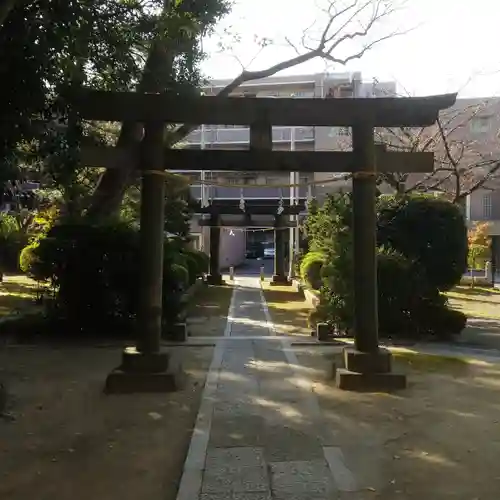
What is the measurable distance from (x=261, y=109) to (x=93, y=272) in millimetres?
5334

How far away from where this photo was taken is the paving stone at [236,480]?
4016 mm

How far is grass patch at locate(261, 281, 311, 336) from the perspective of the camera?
1275 centimetres

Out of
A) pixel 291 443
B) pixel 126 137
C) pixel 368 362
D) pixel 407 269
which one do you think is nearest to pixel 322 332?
pixel 407 269

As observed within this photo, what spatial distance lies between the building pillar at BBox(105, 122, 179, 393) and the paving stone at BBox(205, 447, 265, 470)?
2.13 m

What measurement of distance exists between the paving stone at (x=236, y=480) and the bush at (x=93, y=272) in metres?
6.85

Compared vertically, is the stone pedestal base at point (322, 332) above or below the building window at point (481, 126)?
below

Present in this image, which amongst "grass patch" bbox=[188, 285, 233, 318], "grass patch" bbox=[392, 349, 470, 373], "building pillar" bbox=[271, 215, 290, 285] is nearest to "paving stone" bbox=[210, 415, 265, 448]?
"grass patch" bbox=[392, 349, 470, 373]

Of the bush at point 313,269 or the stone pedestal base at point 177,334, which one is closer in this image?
the stone pedestal base at point 177,334

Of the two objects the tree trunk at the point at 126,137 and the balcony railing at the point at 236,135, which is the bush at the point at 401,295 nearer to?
the tree trunk at the point at 126,137

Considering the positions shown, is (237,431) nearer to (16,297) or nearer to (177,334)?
(177,334)

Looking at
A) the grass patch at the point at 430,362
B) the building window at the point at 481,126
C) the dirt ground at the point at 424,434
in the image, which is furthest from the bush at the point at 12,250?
the dirt ground at the point at 424,434

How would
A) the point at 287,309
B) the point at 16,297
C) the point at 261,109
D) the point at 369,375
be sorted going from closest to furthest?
the point at 369,375
the point at 261,109
the point at 287,309
the point at 16,297

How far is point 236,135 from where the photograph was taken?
36.2 m

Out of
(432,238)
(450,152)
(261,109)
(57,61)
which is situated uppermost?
(450,152)
